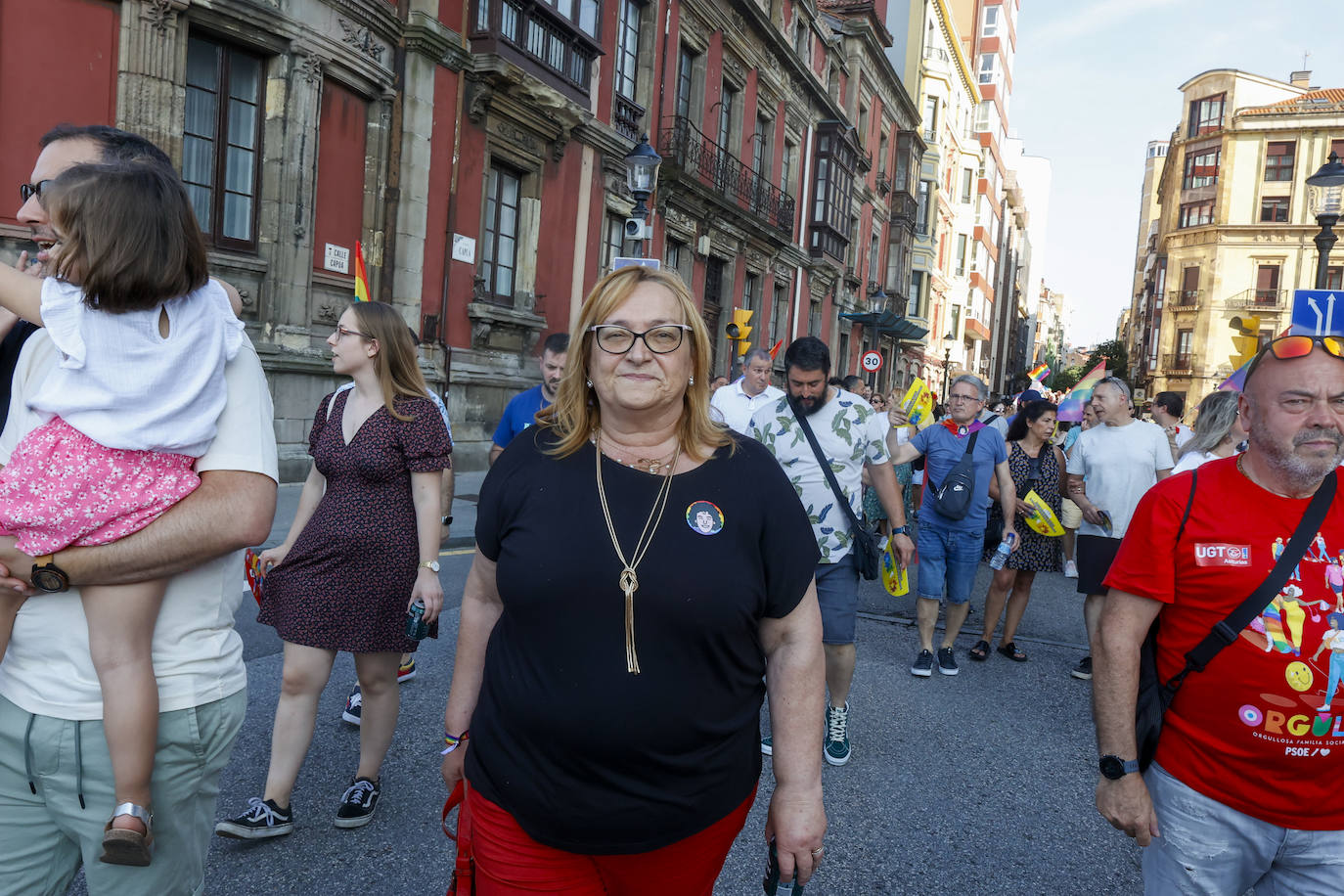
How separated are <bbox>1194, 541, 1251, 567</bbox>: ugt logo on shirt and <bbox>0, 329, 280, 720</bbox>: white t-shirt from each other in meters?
2.20

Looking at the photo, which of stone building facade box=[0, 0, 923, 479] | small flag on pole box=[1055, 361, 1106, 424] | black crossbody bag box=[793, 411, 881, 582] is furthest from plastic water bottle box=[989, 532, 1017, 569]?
stone building facade box=[0, 0, 923, 479]

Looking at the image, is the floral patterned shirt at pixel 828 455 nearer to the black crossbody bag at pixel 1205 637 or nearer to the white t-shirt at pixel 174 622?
the black crossbody bag at pixel 1205 637

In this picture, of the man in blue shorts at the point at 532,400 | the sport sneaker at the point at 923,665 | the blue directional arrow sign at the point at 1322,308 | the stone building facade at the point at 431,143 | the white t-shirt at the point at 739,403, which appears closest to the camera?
the man in blue shorts at the point at 532,400

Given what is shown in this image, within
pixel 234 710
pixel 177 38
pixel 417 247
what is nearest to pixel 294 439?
pixel 417 247

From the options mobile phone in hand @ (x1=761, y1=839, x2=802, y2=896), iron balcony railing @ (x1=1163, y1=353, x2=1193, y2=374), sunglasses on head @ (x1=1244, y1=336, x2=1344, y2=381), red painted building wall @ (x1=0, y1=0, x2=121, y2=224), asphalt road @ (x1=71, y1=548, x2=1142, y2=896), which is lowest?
asphalt road @ (x1=71, y1=548, x2=1142, y2=896)

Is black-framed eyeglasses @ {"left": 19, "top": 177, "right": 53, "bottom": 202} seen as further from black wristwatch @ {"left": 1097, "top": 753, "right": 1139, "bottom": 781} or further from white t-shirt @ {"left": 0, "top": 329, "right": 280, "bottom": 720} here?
black wristwatch @ {"left": 1097, "top": 753, "right": 1139, "bottom": 781}

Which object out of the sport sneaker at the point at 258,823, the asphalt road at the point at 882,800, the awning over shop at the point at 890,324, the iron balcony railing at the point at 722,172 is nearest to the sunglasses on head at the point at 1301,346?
the asphalt road at the point at 882,800

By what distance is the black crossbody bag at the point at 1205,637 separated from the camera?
2.23m

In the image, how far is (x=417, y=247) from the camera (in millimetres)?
13352

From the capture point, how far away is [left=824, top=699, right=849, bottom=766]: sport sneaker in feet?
15.6

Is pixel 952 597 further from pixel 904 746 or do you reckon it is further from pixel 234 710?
pixel 234 710

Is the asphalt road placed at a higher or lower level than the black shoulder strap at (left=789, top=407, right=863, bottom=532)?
lower

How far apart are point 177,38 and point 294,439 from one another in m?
4.60

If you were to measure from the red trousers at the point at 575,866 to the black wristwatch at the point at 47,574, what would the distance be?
37.1 inches
